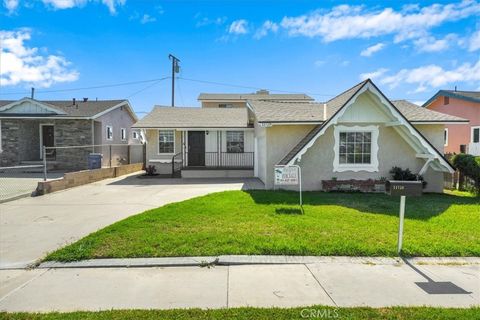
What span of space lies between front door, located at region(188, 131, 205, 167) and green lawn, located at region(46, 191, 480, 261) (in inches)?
357

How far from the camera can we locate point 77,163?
19219 mm

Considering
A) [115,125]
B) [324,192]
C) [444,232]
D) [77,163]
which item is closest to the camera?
[444,232]

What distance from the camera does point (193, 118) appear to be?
18.9m

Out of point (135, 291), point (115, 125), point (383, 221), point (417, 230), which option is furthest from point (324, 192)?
point (115, 125)

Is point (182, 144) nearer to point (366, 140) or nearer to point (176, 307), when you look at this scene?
point (366, 140)

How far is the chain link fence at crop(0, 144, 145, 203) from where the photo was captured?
612 inches

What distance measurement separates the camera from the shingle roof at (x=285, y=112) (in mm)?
11625

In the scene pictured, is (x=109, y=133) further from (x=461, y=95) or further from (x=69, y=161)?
(x=461, y=95)

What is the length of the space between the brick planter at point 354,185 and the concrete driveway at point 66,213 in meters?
2.84

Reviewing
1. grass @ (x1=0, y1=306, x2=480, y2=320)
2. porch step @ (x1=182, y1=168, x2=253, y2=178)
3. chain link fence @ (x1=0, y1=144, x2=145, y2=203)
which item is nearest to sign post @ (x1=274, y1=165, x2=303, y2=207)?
grass @ (x1=0, y1=306, x2=480, y2=320)

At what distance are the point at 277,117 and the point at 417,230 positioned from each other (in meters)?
6.72

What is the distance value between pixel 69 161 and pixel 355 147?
16929mm

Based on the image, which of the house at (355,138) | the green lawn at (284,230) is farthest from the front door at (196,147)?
the green lawn at (284,230)

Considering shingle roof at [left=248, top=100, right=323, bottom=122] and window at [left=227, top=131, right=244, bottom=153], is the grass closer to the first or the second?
shingle roof at [left=248, top=100, right=323, bottom=122]
